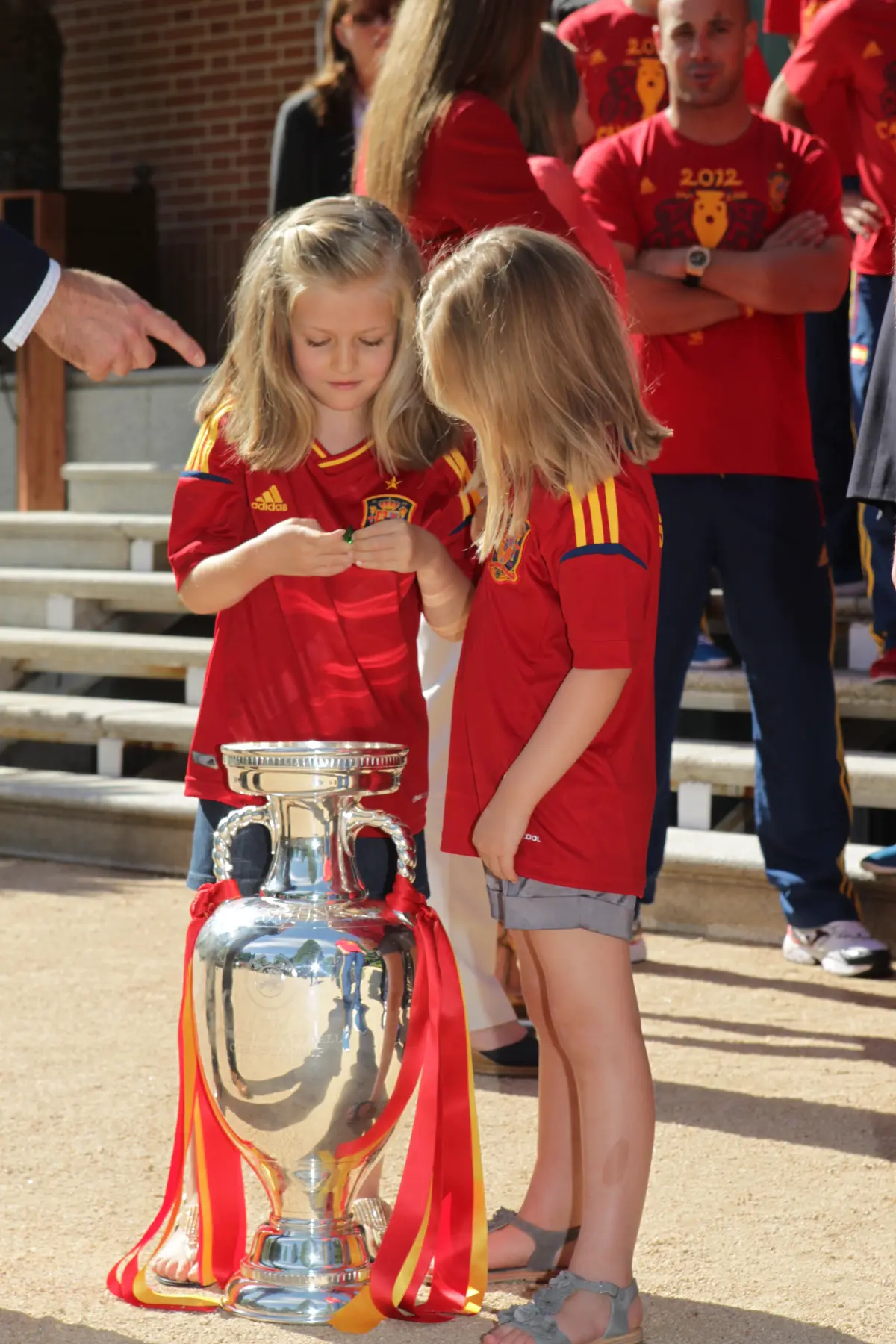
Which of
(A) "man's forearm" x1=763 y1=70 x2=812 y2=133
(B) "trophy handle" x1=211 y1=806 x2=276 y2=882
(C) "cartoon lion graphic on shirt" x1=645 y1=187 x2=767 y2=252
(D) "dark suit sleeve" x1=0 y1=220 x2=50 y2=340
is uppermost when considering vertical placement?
(A) "man's forearm" x1=763 y1=70 x2=812 y2=133

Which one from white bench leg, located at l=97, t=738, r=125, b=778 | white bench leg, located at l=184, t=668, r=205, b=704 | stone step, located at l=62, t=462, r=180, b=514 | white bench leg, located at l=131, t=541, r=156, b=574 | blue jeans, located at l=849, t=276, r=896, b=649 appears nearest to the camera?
blue jeans, located at l=849, t=276, r=896, b=649

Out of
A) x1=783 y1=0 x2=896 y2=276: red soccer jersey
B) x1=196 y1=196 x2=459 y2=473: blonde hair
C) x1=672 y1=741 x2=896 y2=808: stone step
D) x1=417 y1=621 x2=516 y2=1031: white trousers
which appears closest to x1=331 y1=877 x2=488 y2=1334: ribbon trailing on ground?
x1=196 y1=196 x2=459 y2=473: blonde hair

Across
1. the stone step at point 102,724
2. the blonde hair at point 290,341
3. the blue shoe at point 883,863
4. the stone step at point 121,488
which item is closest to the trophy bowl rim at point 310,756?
the blonde hair at point 290,341

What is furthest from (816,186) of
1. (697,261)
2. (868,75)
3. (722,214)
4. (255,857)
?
(255,857)

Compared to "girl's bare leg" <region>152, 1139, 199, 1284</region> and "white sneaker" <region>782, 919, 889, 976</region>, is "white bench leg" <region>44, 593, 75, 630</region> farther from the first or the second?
"girl's bare leg" <region>152, 1139, 199, 1284</region>

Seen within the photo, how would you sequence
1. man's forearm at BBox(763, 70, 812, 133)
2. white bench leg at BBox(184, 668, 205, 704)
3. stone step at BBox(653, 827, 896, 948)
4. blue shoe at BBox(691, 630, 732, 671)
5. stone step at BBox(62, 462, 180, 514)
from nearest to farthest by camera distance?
stone step at BBox(653, 827, 896, 948)
man's forearm at BBox(763, 70, 812, 133)
blue shoe at BBox(691, 630, 732, 671)
white bench leg at BBox(184, 668, 205, 704)
stone step at BBox(62, 462, 180, 514)

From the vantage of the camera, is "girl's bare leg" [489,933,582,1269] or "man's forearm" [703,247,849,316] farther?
"man's forearm" [703,247,849,316]

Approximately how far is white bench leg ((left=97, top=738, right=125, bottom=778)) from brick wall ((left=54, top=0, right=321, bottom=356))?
392 cm

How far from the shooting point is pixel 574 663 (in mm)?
2172

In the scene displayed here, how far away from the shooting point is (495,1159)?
9.51ft

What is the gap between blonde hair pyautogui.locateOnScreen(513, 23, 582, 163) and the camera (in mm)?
3348

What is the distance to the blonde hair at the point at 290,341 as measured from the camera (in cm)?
244

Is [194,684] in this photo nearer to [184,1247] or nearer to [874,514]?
[874,514]

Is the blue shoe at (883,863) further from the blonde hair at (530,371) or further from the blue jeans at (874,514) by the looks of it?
the blonde hair at (530,371)
